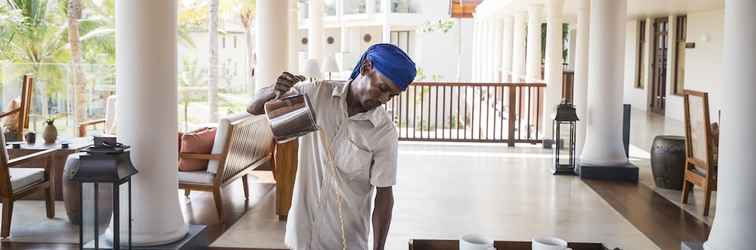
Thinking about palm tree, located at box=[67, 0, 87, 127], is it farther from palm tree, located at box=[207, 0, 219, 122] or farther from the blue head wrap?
the blue head wrap

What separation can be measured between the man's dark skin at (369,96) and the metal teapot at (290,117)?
0.25 ft

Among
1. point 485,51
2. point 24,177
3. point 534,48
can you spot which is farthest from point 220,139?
point 485,51

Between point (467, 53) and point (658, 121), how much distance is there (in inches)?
658

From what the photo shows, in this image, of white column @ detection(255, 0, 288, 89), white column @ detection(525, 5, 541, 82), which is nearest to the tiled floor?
white column @ detection(255, 0, 288, 89)

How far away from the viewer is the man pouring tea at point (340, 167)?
7.28 ft

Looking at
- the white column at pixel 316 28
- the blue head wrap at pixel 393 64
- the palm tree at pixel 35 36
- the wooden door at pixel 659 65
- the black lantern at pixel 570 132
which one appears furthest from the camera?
the wooden door at pixel 659 65

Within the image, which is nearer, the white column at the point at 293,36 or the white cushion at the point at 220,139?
the white cushion at the point at 220,139

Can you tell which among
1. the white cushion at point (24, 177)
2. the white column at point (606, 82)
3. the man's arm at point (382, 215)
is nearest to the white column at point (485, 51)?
the white column at point (606, 82)

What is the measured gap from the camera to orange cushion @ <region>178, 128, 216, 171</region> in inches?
253

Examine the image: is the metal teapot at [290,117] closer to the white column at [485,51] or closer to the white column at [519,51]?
the white column at [519,51]

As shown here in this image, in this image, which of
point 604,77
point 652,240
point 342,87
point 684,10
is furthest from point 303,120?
point 684,10

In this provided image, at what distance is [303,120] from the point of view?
→ 6.79 feet

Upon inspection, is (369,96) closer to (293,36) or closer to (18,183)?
(18,183)

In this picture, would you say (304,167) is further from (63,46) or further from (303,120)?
(63,46)
